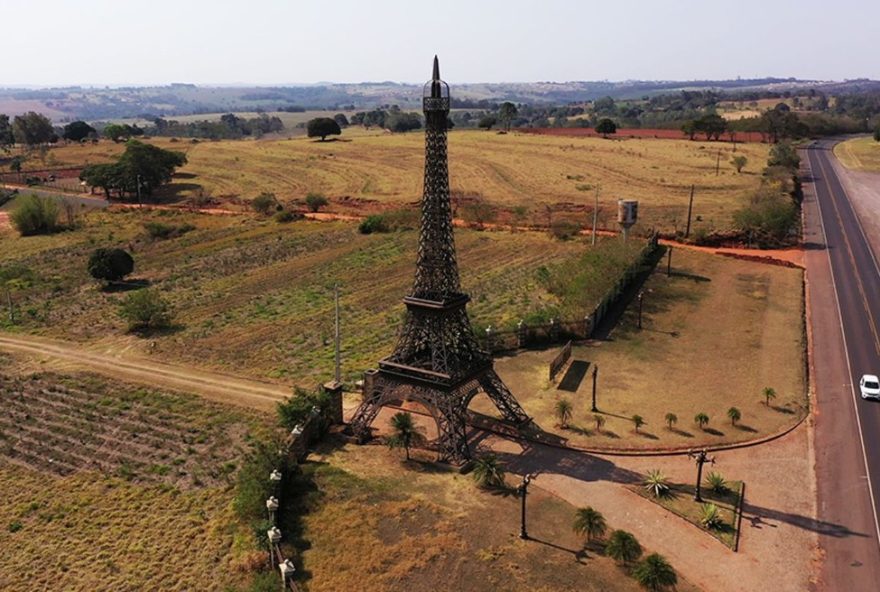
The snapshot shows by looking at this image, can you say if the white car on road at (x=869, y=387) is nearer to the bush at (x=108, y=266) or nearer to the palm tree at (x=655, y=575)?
the palm tree at (x=655, y=575)

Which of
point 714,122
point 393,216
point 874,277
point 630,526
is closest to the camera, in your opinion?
point 630,526

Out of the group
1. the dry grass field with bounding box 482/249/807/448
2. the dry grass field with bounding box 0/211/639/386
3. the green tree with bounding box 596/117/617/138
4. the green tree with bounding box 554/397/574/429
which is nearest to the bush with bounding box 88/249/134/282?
the dry grass field with bounding box 0/211/639/386

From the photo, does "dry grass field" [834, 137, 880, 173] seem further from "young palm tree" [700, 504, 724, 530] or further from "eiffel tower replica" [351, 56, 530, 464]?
"young palm tree" [700, 504, 724, 530]

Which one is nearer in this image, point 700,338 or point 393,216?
point 700,338

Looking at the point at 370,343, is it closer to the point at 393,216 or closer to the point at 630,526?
the point at 630,526

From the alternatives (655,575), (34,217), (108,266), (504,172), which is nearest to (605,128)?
(504,172)

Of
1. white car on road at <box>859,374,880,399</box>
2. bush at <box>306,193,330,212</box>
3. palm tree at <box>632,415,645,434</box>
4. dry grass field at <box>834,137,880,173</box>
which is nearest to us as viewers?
palm tree at <box>632,415,645,434</box>

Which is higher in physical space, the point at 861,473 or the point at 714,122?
the point at 714,122

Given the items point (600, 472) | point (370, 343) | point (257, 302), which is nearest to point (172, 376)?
point (370, 343)
